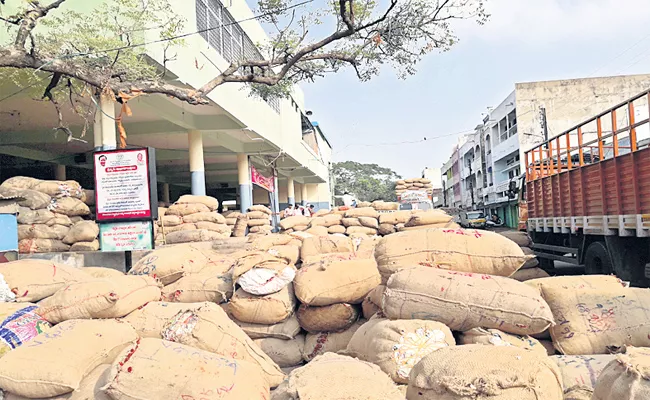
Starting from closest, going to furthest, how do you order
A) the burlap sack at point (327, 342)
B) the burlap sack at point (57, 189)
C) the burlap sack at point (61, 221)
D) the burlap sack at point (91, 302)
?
the burlap sack at point (91, 302)
the burlap sack at point (327, 342)
the burlap sack at point (61, 221)
the burlap sack at point (57, 189)

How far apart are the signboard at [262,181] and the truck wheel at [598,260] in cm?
1560

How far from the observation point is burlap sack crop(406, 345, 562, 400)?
6.95 ft

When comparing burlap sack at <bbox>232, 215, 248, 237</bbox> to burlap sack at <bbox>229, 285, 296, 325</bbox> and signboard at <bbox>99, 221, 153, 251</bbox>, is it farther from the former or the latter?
burlap sack at <bbox>229, 285, 296, 325</bbox>

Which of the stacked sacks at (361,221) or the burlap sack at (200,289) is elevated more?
the stacked sacks at (361,221)

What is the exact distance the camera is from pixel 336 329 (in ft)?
13.2

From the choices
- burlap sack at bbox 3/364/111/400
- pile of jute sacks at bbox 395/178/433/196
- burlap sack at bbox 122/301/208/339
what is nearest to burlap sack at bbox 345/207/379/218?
A: burlap sack at bbox 122/301/208/339

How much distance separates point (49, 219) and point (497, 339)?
7.70m

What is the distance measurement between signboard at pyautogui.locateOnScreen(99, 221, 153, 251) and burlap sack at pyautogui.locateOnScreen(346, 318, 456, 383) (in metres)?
4.63

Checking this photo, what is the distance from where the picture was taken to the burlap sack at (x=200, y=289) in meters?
4.38

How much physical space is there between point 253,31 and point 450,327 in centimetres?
1778

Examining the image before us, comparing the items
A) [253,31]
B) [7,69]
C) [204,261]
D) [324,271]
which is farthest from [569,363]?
[253,31]

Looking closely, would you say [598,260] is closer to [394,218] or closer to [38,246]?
[394,218]

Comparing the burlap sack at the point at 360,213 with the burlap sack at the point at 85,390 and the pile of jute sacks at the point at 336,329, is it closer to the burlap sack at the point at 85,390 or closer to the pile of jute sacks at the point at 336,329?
the pile of jute sacks at the point at 336,329

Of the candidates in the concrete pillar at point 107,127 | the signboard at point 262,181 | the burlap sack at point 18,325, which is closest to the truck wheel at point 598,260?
the burlap sack at point 18,325
